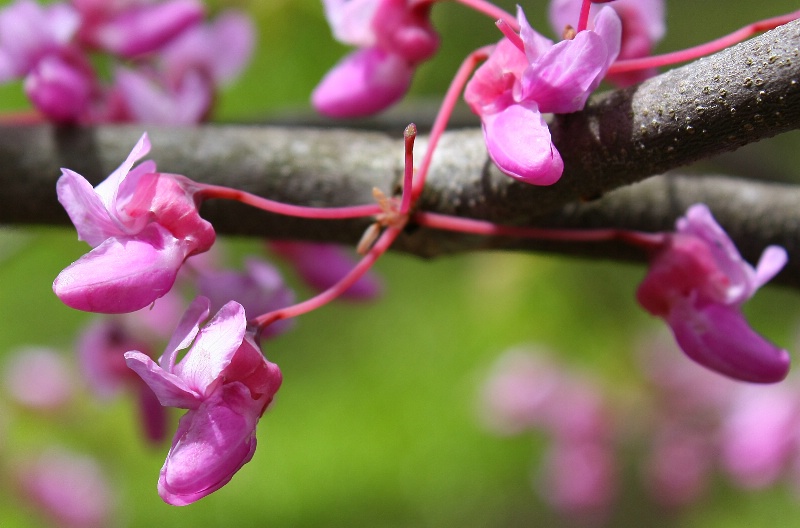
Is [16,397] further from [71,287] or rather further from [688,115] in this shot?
[688,115]

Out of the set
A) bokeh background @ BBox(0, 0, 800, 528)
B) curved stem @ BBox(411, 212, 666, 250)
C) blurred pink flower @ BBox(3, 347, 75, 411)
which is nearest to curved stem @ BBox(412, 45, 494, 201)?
curved stem @ BBox(411, 212, 666, 250)

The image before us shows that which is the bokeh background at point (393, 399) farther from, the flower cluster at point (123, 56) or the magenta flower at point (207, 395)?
the magenta flower at point (207, 395)

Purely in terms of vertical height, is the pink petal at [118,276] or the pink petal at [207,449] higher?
the pink petal at [118,276]

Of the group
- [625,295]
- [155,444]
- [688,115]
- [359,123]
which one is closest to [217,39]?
[359,123]

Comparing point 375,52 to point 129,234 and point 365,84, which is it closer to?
point 365,84

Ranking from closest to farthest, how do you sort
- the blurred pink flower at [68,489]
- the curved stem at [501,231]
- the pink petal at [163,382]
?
the pink petal at [163,382]
the curved stem at [501,231]
the blurred pink flower at [68,489]

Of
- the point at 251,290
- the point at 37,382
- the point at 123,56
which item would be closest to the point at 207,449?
the point at 251,290

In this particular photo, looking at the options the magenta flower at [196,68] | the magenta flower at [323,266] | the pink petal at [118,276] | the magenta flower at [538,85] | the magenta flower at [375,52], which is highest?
the magenta flower at [538,85]

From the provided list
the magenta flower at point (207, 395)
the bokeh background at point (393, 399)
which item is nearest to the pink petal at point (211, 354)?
the magenta flower at point (207, 395)
